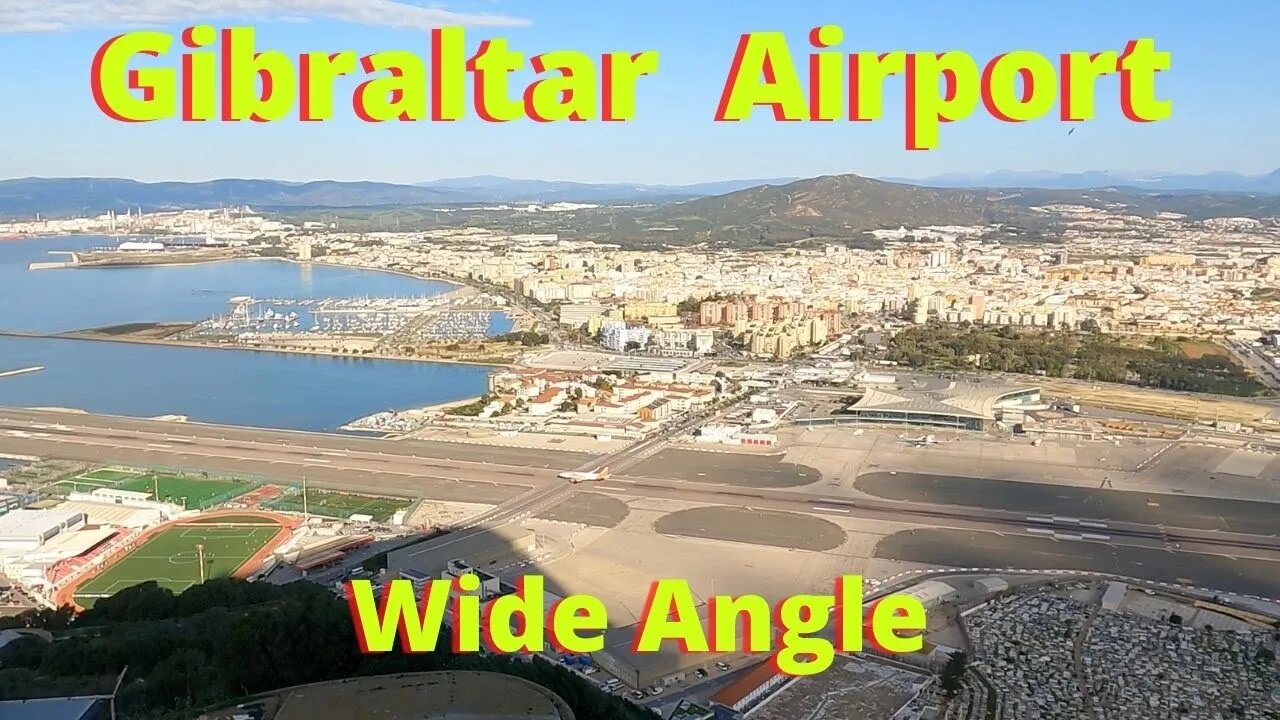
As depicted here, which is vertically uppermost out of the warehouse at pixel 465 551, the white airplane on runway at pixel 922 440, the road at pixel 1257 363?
the road at pixel 1257 363

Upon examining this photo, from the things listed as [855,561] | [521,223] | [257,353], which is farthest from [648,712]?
[521,223]

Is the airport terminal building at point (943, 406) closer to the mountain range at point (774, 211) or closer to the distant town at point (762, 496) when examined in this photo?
the distant town at point (762, 496)

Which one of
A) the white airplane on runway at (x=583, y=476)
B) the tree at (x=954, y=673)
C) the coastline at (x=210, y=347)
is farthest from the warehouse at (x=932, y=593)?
the coastline at (x=210, y=347)

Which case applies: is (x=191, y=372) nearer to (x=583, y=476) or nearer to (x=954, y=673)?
(x=583, y=476)

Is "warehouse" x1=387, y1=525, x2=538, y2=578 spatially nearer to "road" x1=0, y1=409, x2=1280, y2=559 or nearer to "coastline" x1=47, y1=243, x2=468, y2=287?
"road" x1=0, y1=409, x2=1280, y2=559

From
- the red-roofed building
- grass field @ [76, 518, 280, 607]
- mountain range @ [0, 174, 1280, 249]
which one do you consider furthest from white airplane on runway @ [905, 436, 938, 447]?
mountain range @ [0, 174, 1280, 249]

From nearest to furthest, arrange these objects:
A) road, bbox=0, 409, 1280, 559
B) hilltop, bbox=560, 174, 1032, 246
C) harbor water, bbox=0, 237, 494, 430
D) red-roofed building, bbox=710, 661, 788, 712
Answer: red-roofed building, bbox=710, 661, 788, 712, road, bbox=0, 409, 1280, 559, harbor water, bbox=0, 237, 494, 430, hilltop, bbox=560, 174, 1032, 246

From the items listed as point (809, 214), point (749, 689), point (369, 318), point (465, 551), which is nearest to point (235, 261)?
point (369, 318)
